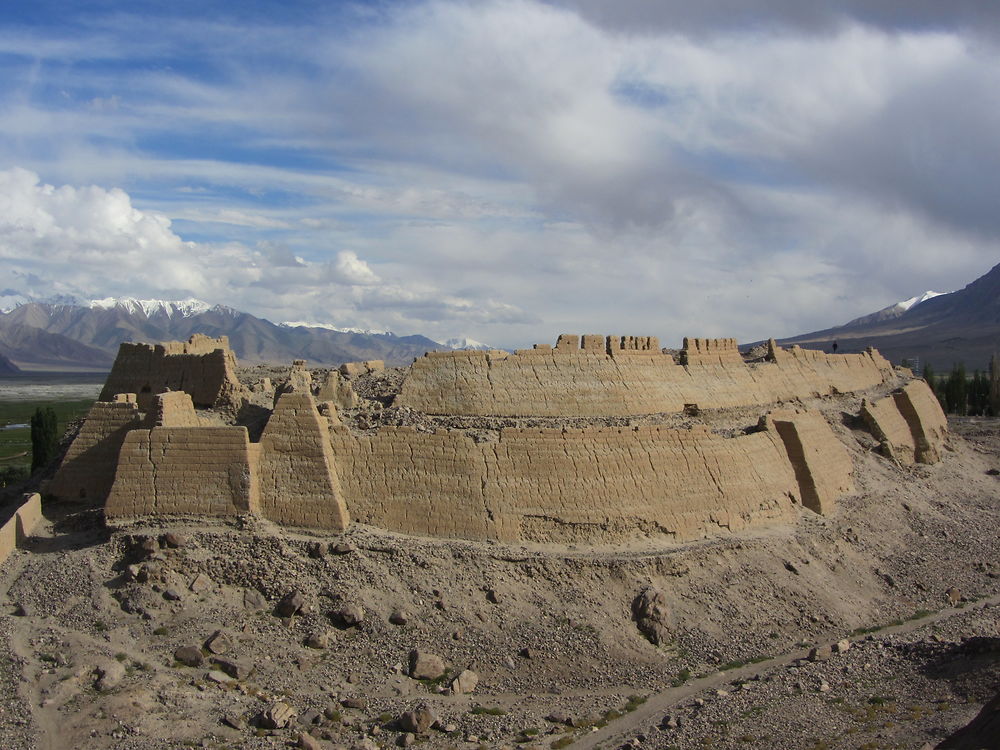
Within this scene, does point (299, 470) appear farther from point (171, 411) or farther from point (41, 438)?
point (41, 438)

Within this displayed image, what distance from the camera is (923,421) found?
38.6 meters

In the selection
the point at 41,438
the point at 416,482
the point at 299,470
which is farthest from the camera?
the point at 41,438

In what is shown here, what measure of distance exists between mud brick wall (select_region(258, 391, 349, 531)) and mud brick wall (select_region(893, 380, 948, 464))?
26.5 metres

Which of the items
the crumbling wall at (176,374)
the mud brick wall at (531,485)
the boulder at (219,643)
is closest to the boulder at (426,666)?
the mud brick wall at (531,485)

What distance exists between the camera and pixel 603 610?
2000 cm

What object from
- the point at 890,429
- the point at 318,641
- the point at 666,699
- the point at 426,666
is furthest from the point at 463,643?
the point at 890,429

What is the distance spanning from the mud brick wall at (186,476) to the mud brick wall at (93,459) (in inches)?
94.2

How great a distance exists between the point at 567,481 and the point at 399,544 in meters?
4.43

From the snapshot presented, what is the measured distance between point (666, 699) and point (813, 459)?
12.2m

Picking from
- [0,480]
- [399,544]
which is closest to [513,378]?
[399,544]

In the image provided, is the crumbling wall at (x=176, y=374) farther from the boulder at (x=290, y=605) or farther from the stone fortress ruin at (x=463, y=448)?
the boulder at (x=290, y=605)

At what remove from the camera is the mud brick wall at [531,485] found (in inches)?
837

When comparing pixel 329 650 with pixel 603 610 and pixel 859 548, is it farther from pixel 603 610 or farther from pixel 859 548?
pixel 859 548

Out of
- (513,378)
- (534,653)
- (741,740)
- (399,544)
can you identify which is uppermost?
(513,378)
